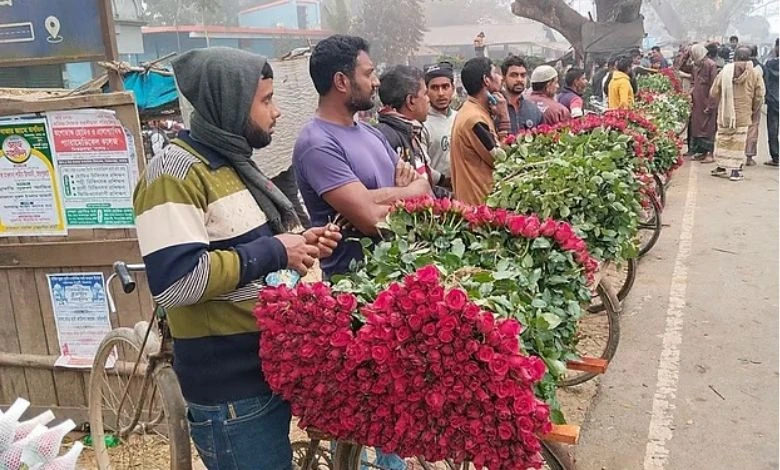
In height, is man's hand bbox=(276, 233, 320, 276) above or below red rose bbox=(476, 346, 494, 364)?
above

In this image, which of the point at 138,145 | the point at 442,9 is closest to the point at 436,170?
the point at 138,145

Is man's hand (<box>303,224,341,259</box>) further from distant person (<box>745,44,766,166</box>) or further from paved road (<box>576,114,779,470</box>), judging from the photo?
distant person (<box>745,44,766,166</box>)

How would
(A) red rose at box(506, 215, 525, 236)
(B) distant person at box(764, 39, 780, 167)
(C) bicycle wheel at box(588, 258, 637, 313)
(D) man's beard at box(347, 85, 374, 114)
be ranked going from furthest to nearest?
1. (B) distant person at box(764, 39, 780, 167)
2. (C) bicycle wheel at box(588, 258, 637, 313)
3. (D) man's beard at box(347, 85, 374, 114)
4. (A) red rose at box(506, 215, 525, 236)

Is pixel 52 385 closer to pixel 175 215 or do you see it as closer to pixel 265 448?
pixel 265 448

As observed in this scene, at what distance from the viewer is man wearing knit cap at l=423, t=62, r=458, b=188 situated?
4.88 metres

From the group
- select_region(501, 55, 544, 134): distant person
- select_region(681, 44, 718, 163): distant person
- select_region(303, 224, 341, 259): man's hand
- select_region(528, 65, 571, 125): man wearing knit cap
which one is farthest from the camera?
select_region(681, 44, 718, 163): distant person

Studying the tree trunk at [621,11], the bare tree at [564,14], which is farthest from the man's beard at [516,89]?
the bare tree at [564,14]

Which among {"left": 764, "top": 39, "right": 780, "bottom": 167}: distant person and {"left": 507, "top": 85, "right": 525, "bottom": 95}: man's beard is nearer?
{"left": 507, "top": 85, "right": 525, "bottom": 95}: man's beard

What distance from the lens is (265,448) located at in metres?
2.06

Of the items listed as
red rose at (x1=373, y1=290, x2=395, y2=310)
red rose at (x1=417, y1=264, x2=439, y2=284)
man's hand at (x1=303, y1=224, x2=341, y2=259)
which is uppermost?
man's hand at (x1=303, y1=224, x2=341, y2=259)

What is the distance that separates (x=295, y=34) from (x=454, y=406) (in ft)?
120

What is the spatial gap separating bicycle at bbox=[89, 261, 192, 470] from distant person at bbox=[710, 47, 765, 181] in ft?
31.3

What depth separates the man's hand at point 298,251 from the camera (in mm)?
1921

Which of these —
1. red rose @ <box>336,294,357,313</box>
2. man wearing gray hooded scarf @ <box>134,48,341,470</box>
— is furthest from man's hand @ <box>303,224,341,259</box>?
red rose @ <box>336,294,357,313</box>
